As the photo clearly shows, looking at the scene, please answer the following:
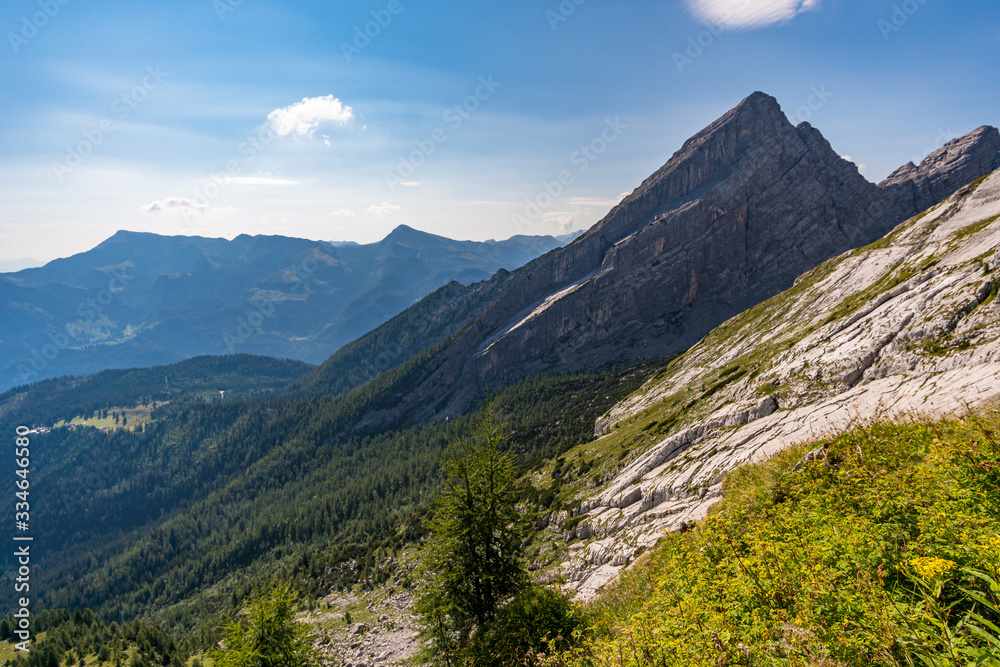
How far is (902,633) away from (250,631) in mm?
26001

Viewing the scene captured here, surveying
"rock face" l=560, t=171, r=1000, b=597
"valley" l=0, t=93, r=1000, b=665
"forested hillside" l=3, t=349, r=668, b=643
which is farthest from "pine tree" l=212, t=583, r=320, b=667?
"forested hillside" l=3, t=349, r=668, b=643

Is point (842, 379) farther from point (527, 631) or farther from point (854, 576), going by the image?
point (854, 576)

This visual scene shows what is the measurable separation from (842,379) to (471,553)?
2899cm

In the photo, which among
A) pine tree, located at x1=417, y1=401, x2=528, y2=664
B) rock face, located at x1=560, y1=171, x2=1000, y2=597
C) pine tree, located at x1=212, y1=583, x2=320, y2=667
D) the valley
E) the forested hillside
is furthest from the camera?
the forested hillside

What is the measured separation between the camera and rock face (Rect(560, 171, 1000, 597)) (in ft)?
75.4

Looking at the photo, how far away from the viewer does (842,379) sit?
29703 mm

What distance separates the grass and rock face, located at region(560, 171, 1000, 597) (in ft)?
17.7

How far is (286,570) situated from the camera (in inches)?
3688

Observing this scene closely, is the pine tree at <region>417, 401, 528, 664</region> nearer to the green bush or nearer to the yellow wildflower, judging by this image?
the green bush

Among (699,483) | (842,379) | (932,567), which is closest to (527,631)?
(932,567)

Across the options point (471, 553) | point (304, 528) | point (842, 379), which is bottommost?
point (304, 528)

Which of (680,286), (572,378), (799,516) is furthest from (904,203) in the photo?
(799,516)

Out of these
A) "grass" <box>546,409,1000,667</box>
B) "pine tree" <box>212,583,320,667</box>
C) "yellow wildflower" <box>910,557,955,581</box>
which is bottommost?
"pine tree" <box>212,583,320,667</box>

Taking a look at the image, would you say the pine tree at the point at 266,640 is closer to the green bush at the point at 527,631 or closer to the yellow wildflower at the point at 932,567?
the green bush at the point at 527,631
